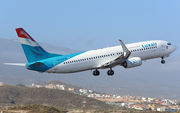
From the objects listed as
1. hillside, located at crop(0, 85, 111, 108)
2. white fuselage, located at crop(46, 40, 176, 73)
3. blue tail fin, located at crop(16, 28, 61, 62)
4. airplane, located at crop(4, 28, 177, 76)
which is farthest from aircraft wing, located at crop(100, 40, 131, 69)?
hillside, located at crop(0, 85, 111, 108)

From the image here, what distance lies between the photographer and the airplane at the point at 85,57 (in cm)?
5928

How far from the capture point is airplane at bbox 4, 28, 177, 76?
59.3 metres

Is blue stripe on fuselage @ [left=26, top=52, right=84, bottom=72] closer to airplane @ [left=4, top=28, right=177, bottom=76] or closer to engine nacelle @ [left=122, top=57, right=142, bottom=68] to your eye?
airplane @ [left=4, top=28, right=177, bottom=76]

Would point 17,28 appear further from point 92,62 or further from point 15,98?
point 15,98

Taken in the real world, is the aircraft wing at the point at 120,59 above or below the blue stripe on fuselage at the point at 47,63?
above

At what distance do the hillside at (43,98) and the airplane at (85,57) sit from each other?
8283 centimetres

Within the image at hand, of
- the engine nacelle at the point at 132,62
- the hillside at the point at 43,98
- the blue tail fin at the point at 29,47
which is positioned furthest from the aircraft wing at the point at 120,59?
the hillside at the point at 43,98

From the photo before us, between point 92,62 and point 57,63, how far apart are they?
749cm

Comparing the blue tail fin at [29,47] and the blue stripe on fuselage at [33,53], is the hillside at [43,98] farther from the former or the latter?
the blue tail fin at [29,47]

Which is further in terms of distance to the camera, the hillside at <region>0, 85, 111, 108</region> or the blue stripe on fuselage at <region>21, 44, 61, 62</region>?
the hillside at <region>0, 85, 111, 108</region>

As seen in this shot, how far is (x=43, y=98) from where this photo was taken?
154250 mm

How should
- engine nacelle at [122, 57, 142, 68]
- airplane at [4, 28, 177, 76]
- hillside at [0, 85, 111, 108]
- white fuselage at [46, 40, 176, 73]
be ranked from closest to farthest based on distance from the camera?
airplane at [4, 28, 177, 76] < white fuselage at [46, 40, 176, 73] < engine nacelle at [122, 57, 142, 68] < hillside at [0, 85, 111, 108]

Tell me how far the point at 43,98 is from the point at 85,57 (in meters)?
96.9

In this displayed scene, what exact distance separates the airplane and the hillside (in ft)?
272
